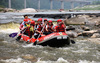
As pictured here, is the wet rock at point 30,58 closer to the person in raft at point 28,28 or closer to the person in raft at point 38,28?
the person in raft at point 38,28

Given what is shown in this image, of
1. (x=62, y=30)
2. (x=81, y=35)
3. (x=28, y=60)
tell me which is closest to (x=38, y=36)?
(x=62, y=30)

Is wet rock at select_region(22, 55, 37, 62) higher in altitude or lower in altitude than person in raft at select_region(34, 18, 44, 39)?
lower

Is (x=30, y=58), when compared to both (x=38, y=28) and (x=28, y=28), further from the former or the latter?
(x=28, y=28)

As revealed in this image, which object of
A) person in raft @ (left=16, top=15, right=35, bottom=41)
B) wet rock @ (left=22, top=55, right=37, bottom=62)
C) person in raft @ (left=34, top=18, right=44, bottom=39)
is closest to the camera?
wet rock @ (left=22, top=55, right=37, bottom=62)

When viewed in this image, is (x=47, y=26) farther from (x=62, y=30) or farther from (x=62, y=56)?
(x=62, y=56)

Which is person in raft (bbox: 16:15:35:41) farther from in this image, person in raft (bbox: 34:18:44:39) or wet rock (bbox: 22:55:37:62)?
wet rock (bbox: 22:55:37:62)

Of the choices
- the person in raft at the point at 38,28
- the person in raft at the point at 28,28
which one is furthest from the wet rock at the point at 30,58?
the person in raft at the point at 28,28

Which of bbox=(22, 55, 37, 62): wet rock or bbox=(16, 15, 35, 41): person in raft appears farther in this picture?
bbox=(16, 15, 35, 41): person in raft

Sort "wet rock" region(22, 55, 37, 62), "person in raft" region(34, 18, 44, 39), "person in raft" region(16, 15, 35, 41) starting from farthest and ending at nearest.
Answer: "person in raft" region(16, 15, 35, 41)
"person in raft" region(34, 18, 44, 39)
"wet rock" region(22, 55, 37, 62)

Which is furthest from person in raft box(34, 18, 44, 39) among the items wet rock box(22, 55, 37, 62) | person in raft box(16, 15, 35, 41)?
wet rock box(22, 55, 37, 62)

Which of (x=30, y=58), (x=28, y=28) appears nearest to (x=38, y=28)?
(x=28, y=28)

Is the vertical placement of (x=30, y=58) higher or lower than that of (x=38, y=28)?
lower

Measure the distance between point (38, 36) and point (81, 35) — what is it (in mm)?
4973

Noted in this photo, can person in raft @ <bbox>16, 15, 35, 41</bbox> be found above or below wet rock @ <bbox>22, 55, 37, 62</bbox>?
above
